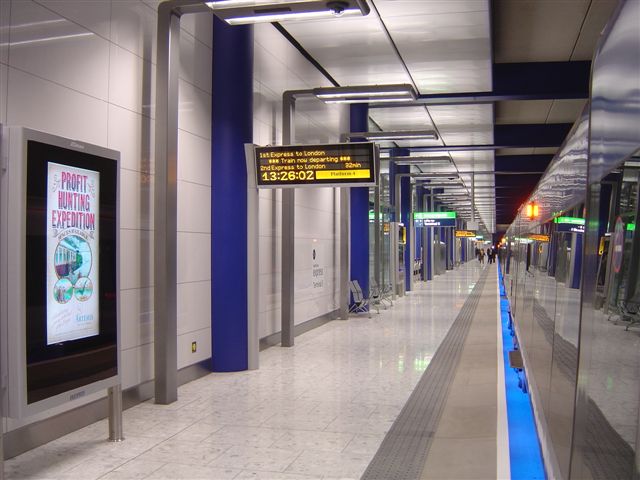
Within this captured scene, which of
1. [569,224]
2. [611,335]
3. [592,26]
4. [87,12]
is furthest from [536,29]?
[611,335]

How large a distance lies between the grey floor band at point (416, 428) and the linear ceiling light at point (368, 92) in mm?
3743

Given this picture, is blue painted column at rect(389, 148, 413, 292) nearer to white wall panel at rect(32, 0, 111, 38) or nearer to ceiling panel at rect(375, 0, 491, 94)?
ceiling panel at rect(375, 0, 491, 94)

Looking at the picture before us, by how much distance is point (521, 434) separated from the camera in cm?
537

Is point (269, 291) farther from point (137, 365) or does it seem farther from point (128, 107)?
point (128, 107)

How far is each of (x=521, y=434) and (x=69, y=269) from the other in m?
3.79

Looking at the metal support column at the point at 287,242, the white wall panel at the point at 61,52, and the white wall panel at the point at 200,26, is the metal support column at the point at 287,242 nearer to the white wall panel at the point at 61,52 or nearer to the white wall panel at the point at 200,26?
the white wall panel at the point at 200,26

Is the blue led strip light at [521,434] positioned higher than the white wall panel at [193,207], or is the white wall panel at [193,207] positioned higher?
the white wall panel at [193,207]

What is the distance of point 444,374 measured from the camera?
7.64m

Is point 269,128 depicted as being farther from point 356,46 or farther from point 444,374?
point 444,374

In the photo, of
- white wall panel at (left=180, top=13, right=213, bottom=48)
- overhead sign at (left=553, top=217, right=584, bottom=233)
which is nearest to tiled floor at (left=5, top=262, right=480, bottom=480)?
overhead sign at (left=553, top=217, right=584, bottom=233)

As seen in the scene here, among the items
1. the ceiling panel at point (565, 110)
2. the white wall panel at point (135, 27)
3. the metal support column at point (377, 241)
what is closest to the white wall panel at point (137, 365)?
the white wall panel at point (135, 27)

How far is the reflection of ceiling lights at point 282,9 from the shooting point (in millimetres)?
5750

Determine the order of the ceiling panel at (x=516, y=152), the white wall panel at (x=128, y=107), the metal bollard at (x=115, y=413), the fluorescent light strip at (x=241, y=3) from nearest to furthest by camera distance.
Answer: the white wall panel at (x=128, y=107), the metal bollard at (x=115, y=413), the fluorescent light strip at (x=241, y=3), the ceiling panel at (x=516, y=152)

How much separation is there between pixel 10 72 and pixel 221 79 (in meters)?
3.36
